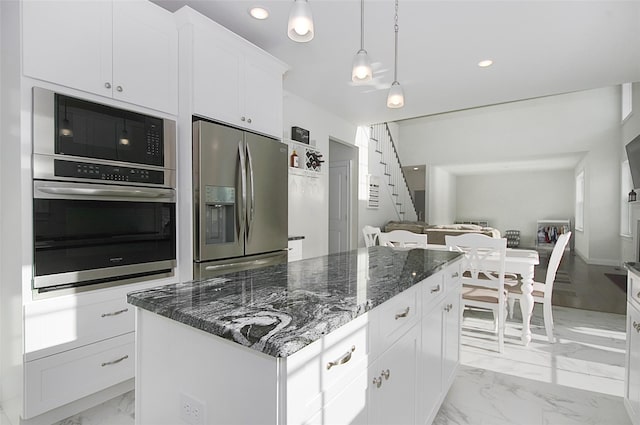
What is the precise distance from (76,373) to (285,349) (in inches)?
69.7

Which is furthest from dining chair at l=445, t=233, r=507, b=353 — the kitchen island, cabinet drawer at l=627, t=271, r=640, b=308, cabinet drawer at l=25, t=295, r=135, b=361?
cabinet drawer at l=25, t=295, r=135, b=361

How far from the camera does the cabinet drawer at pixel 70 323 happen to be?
1.63 meters

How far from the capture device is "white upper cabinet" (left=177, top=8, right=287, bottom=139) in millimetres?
2250

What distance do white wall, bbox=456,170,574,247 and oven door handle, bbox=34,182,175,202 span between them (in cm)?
1108

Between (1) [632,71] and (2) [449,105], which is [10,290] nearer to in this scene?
(2) [449,105]

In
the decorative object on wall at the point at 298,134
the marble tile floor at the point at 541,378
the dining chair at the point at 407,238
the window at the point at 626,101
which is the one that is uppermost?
the window at the point at 626,101

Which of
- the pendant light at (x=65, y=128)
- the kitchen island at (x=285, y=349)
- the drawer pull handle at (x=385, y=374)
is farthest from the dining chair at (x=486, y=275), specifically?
the pendant light at (x=65, y=128)

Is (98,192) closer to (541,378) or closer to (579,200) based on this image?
(541,378)

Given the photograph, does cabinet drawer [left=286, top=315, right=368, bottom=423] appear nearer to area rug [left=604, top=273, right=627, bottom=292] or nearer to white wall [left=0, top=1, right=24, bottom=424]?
white wall [left=0, top=1, right=24, bottom=424]

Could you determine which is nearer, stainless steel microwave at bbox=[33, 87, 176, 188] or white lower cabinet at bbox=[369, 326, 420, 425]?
white lower cabinet at bbox=[369, 326, 420, 425]

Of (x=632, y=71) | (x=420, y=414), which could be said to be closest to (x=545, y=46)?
(x=632, y=71)

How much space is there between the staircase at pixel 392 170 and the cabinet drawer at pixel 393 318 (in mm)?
5252

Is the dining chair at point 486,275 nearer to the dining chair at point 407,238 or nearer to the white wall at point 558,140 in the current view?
the dining chair at point 407,238

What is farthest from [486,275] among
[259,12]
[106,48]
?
[106,48]
